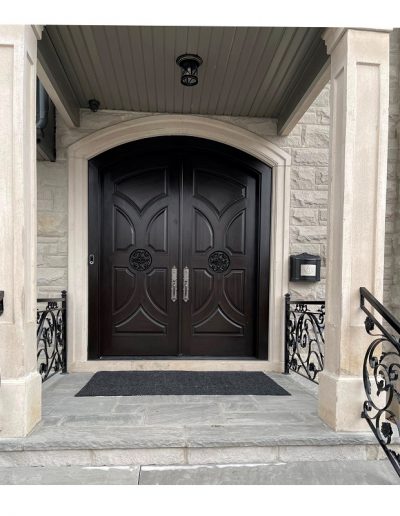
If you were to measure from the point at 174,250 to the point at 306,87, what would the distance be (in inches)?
77.6

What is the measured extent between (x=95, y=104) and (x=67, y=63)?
1.95 feet

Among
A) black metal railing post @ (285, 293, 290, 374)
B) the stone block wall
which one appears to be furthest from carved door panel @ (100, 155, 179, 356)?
the stone block wall

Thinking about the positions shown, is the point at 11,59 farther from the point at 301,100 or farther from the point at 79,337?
the point at 79,337

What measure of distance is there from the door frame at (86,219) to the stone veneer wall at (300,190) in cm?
9

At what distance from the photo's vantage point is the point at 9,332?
79.5 inches

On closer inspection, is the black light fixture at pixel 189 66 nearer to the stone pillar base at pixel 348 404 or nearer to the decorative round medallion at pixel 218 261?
the decorative round medallion at pixel 218 261

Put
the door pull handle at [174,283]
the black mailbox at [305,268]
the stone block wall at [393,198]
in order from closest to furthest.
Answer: the black mailbox at [305,268] → the door pull handle at [174,283] → the stone block wall at [393,198]

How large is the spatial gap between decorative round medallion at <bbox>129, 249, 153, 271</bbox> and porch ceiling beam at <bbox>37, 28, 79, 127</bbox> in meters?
1.44

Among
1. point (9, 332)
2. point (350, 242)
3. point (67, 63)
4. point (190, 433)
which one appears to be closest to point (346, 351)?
point (350, 242)

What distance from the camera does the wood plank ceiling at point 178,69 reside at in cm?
243

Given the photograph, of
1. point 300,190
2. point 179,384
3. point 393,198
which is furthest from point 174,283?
point 393,198

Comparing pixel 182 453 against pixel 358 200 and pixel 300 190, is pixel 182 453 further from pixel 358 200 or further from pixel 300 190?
pixel 300 190

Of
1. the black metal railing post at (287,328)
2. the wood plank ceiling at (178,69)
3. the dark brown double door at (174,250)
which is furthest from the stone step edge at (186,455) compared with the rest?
the wood plank ceiling at (178,69)

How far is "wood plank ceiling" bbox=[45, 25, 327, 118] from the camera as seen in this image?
2.43 meters
